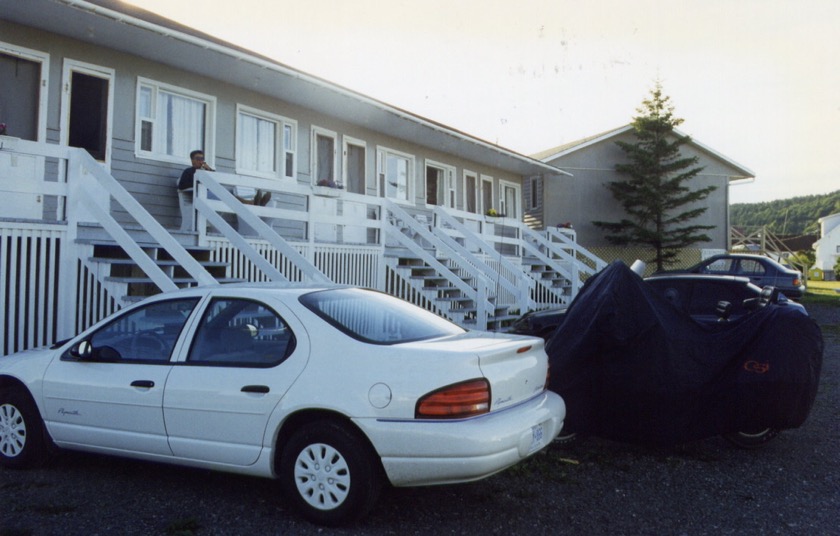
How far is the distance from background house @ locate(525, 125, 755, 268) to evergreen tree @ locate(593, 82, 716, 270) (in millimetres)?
359

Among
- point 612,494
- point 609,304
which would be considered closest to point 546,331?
point 609,304

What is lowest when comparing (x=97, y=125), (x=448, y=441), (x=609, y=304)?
(x=448, y=441)

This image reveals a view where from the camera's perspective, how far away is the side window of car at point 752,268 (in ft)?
62.1

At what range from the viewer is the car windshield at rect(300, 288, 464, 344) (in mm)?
4375

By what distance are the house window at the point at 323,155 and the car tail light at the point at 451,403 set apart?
1079 cm

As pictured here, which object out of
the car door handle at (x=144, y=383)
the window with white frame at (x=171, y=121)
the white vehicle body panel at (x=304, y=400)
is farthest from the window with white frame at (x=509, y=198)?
the car door handle at (x=144, y=383)

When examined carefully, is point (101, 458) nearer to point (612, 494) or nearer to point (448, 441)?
point (448, 441)

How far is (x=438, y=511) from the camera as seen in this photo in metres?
4.41

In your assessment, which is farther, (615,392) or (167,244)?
(167,244)

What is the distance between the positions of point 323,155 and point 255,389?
36.3ft

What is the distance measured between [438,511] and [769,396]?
272 centimetres

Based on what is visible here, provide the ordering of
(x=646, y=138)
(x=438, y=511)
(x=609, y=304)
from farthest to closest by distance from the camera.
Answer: (x=646, y=138)
(x=609, y=304)
(x=438, y=511)

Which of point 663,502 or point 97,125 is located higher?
point 97,125

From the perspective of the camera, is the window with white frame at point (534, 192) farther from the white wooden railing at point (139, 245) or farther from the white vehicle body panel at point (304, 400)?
the white vehicle body panel at point (304, 400)
